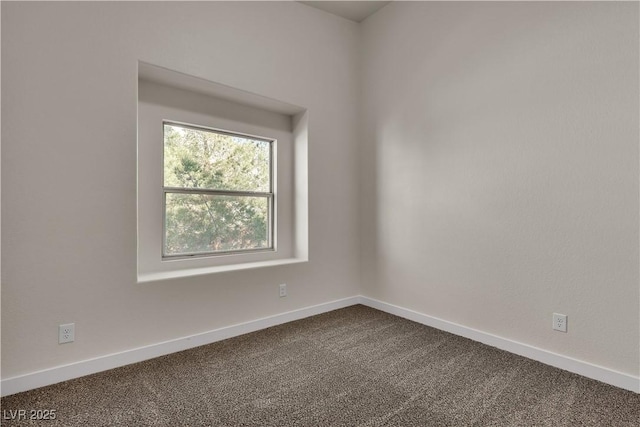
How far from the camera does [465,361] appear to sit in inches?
87.9

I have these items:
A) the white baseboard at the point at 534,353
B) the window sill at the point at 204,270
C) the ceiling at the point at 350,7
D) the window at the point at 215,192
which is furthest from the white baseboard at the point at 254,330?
the ceiling at the point at 350,7

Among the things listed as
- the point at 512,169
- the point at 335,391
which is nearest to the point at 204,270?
the point at 335,391

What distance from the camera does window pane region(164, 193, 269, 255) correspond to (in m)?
2.74

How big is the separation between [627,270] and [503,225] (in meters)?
0.73

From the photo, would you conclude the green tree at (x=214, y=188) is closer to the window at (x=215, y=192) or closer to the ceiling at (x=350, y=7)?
the window at (x=215, y=192)

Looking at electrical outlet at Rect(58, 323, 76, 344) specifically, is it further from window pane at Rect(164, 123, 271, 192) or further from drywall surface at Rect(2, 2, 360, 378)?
window pane at Rect(164, 123, 271, 192)

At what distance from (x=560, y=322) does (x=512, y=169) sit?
1.09 meters

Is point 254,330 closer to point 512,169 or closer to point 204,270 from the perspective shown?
point 204,270

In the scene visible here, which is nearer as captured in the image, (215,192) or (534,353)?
(534,353)

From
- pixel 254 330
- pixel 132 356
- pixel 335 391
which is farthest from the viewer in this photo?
pixel 254 330

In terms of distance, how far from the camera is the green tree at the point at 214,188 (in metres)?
2.74

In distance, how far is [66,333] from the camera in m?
1.99

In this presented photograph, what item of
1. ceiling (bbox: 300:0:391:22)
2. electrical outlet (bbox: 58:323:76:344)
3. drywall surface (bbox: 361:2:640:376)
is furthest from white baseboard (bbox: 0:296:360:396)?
ceiling (bbox: 300:0:391:22)

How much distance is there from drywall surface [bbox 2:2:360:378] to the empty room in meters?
0.01
